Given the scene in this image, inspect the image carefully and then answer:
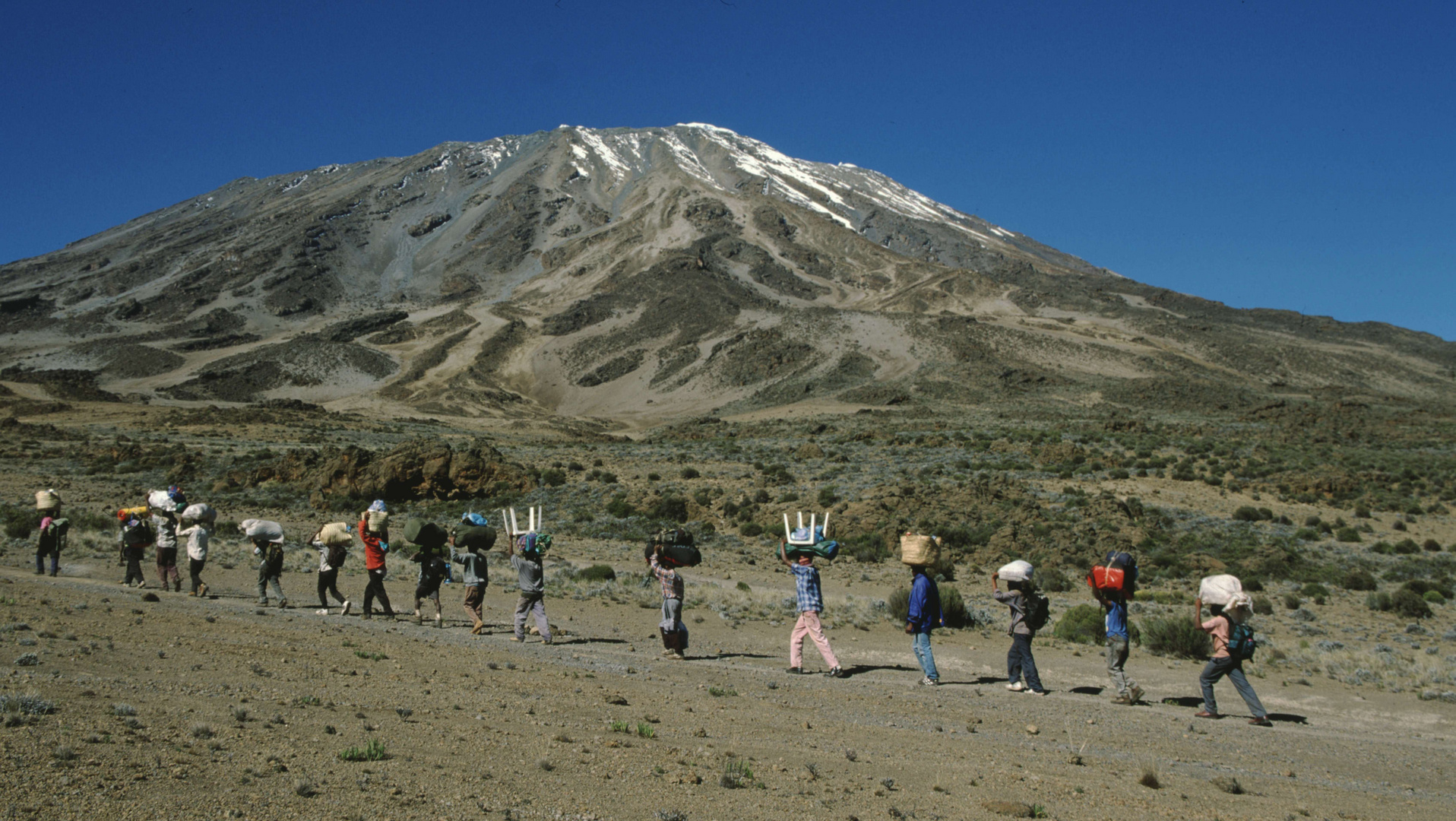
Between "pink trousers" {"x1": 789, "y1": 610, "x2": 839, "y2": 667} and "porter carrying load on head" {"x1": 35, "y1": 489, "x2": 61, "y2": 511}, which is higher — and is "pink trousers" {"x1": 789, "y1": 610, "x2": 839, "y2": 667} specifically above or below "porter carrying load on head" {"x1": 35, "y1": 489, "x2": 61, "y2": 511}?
below

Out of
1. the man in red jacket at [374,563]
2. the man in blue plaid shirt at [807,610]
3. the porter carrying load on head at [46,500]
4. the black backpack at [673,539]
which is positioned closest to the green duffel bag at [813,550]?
the man in blue plaid shirt at [807,610]

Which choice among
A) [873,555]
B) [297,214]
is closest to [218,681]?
[873,555]

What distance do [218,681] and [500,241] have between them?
505 ft

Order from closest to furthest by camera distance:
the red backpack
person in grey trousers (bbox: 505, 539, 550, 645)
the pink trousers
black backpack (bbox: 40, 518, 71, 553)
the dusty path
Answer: the dusty path
the red backpack
the pink trousers
person in grey trousers (bbox: 505, 539, 550, 645)
black backpack (bbox: 40, 518, 71, 553)

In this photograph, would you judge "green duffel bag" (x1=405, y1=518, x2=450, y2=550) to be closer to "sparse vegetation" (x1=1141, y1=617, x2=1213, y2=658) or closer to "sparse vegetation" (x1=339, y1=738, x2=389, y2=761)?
"sparse vegetation" (x1=339, y1=738, x2=389, y2=761)

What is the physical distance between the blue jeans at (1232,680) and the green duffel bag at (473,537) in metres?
7.89

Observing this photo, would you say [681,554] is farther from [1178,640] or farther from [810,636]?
[1178,640]

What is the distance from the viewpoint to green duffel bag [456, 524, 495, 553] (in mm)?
10836

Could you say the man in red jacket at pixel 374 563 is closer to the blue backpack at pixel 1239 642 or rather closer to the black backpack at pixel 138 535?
the black backpack at pixel 138 535

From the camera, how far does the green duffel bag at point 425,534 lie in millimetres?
10930

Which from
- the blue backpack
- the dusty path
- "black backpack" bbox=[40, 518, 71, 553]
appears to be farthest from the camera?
"black backpack" bbox=[40, 518, 71, 553]

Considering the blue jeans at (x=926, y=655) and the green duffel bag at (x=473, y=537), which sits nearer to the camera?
the blue jeans at (x=926, y=655)

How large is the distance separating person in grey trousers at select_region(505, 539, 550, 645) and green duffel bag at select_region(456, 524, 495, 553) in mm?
379

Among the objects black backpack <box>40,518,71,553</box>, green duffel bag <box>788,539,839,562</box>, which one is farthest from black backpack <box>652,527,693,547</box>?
black backpack <box>40,518,71,553</box>
